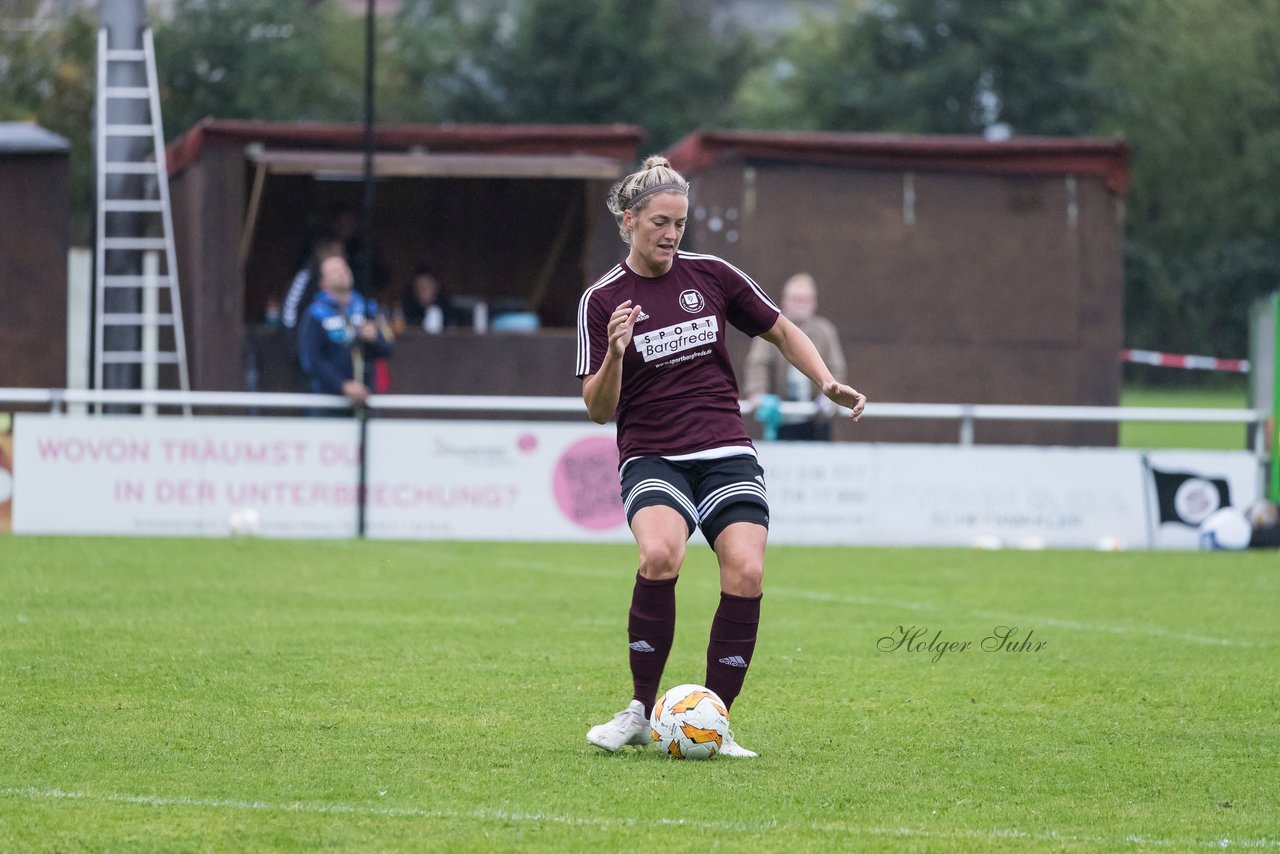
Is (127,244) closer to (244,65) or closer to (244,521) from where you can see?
(244,521)

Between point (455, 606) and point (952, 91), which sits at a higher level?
point (952, 91)

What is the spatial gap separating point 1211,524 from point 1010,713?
27.5 feet

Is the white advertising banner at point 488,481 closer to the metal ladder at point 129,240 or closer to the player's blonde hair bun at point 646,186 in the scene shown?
the metal ladder at point 129,240

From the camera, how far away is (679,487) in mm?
6207

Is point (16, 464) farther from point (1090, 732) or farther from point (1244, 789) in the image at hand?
point (1244, 789)

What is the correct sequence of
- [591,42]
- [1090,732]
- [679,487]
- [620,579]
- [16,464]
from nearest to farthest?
[679,487] < [1090,732] < [620,579] < [16,464] < [591,42]

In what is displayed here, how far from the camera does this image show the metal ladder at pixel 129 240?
1755 centimetres

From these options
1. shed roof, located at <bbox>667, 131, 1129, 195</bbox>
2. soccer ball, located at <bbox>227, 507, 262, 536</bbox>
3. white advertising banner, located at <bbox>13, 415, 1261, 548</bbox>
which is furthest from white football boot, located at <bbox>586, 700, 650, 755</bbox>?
shed roof, located at <bbox>667, 131, 1129, 195</bbox>

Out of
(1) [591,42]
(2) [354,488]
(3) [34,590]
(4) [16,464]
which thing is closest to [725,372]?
(3) [34,590]

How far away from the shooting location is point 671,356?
6262 millimetres

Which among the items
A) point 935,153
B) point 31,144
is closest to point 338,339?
point 31,144

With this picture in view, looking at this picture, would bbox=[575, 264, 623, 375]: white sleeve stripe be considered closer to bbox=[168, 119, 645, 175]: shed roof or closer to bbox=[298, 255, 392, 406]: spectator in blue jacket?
bbox=[298, 255, 392, 406]: spectator in blue jacket

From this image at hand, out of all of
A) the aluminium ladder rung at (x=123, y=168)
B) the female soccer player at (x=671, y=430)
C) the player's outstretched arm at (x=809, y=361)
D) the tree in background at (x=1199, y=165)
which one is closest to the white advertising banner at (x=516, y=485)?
the aluminium ladder rung at (x=123, y=168)

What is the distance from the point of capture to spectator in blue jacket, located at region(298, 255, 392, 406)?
15.1 m
